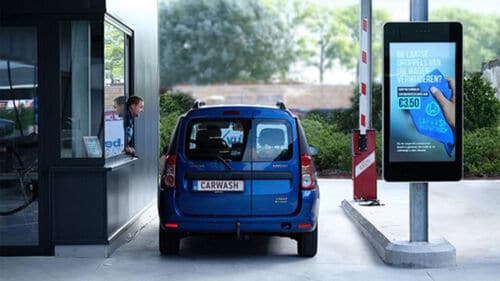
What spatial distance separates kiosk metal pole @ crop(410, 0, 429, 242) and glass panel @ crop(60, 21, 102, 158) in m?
3.27

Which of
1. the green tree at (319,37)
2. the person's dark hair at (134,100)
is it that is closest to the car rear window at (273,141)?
the person's dark hair at (134,100)

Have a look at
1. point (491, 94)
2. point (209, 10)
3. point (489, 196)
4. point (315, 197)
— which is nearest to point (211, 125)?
point (315, 197)

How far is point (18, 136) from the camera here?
28.5 ft

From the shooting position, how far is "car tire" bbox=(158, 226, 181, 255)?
29.0 feet

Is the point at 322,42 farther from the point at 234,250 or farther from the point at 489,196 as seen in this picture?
the point at 234,250

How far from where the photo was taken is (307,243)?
8820mm

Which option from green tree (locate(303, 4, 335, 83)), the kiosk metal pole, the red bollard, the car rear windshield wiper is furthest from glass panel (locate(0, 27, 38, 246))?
green tree (locate(303, 4, 335, 83))

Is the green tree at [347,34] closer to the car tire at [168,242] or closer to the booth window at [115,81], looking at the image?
the booth window at [115,81]

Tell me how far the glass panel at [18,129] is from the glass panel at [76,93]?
0.96ft

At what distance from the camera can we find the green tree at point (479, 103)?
23.5 meters

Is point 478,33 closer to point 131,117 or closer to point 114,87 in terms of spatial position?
point 131,117

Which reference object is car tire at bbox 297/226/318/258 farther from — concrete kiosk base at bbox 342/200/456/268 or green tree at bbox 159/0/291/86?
green tree at bbox 159/0/291/86

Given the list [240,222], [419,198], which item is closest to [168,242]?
[240,222]

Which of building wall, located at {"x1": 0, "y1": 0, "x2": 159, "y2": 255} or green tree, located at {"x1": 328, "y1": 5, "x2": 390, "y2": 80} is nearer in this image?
building wall, located at {"x1": 0, "y1": 0, "x2": 159, "y2": 255}
